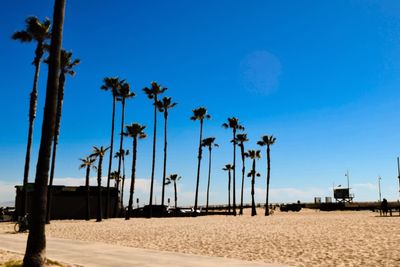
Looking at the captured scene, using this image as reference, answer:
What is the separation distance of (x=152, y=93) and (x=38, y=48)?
2672cm

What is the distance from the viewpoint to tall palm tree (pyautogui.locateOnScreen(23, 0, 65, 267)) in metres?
10.6

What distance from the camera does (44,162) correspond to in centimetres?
1094

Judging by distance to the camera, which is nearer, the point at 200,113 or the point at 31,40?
the point at 31,40

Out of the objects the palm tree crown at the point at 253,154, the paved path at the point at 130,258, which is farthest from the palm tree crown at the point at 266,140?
the paved path at the point at 130,258

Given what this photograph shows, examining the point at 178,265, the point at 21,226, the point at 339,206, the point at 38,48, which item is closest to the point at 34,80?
the point at 38,48

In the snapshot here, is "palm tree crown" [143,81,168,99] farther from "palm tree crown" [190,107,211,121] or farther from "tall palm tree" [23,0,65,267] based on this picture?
"tall palm tree" [23,0,65,267]

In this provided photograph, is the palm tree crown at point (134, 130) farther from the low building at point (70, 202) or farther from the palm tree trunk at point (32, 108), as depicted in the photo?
the palm tree trunk at point (32, 108)

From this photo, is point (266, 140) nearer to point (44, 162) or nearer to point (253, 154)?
point (253, 154)

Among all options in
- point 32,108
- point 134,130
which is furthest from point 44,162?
point 134,130

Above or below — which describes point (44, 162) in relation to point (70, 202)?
above

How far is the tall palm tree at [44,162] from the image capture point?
10.6 meters

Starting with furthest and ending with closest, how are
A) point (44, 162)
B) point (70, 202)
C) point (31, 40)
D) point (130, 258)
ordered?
point (70, 202) → point (31, 40) → point (130, 258) → point (44, 162)

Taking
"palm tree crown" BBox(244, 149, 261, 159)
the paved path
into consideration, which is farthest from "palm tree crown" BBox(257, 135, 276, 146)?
the paved path

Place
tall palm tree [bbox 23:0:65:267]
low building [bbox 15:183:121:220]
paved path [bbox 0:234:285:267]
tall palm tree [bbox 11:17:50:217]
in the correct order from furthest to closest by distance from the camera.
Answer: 1. low building [bbox 15:183:121:220]
2. tall palm tree [bbox 11:17:50:217]
3. paved path [bbox 0:234:285:267]
4. tall palm tree [bbox 23:0:65:267]
